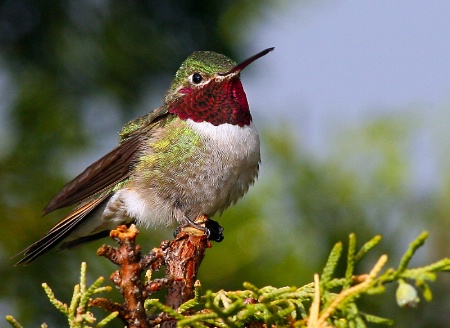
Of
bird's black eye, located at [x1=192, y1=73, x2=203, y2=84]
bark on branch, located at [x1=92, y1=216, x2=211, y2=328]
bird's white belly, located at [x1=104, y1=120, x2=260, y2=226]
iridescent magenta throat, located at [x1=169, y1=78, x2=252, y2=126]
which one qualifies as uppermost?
bird's black eye, located at [x1=192, y1=73, x2=203, y2=84]

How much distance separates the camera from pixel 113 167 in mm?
4324

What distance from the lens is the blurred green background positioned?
3793 mm

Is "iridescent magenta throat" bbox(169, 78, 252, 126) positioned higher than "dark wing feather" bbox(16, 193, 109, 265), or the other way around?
"iridescent magenta throat" bbox(169, 78, 252, 126)

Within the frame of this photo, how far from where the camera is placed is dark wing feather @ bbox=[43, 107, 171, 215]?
13.2 ft

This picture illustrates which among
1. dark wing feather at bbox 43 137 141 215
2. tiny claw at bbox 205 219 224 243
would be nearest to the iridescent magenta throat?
dark wing feather at bbox 43 137 141 215

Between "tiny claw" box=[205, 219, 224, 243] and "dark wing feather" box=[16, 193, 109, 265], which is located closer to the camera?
"dark wing feather" box=[16, 193, 109, 265]

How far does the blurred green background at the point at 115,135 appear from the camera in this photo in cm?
379

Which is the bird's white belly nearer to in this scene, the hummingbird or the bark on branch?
the hummingbird

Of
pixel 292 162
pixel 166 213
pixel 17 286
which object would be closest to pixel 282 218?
pixel 292 162

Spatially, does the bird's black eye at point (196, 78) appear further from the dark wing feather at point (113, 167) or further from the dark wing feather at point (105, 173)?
the dark wing feather at point (105, 173)

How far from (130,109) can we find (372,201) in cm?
201

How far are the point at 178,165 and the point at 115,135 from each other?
96cm

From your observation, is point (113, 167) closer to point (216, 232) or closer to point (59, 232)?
point (59, 232)

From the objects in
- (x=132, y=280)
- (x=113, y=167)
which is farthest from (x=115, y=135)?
(x=132, y=280)
